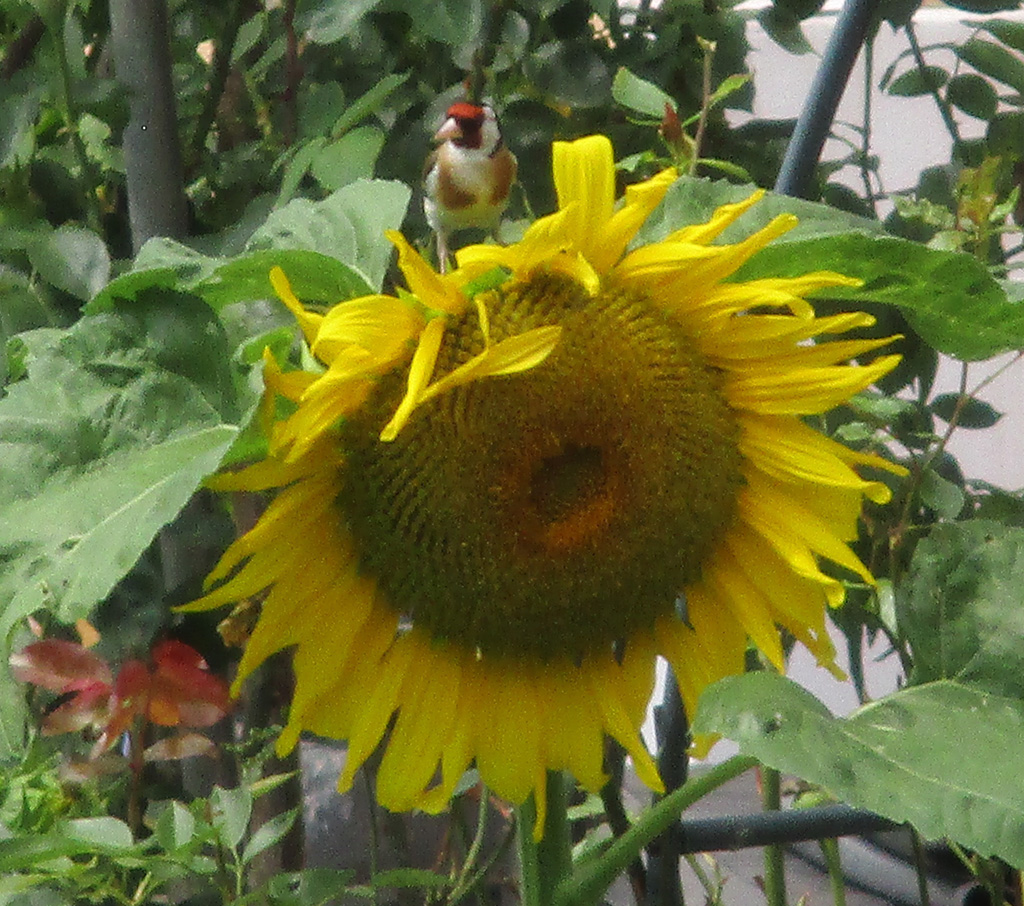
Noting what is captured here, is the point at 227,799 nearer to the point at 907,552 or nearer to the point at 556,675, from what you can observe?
the point at 556,675

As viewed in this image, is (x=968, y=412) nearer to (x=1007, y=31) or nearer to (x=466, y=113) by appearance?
(x=1007, y=31)

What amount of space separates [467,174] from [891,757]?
12.2 inches

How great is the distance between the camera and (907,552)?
0.67m

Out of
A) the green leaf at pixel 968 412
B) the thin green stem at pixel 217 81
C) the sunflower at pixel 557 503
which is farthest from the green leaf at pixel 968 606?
the thin green stem at pixel 217 81

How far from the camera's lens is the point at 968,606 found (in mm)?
436

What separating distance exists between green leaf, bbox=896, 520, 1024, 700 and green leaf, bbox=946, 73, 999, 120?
0.41 metres

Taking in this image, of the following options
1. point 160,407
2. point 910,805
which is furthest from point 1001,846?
point 160,407

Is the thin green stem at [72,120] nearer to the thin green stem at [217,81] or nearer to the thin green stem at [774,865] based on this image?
the thin green stem at [217,81]

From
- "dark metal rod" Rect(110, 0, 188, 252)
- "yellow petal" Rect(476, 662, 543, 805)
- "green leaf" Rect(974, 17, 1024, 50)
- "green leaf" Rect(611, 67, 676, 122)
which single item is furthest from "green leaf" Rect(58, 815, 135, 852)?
"green leaf" Rect(974, 17, 1024, 50)

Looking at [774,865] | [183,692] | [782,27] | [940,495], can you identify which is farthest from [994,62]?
[183,692]

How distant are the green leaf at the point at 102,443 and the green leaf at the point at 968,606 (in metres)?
0.26

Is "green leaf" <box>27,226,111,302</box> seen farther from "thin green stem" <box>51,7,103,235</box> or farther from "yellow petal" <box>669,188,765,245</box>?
"yellow petal" <box>669,188,765,245</box>

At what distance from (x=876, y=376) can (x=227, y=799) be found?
29 cm

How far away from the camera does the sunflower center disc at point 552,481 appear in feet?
1.20
